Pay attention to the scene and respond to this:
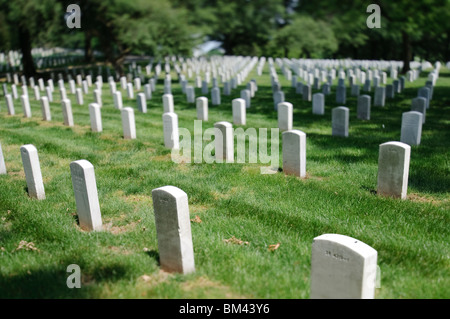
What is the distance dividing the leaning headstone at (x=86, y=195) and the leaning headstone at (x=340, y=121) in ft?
20.9

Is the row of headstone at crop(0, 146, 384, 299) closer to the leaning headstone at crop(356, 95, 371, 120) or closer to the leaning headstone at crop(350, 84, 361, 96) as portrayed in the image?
the leaning headstone at crop(356, 95, 371, 120)

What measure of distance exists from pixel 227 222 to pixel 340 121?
5456 millimetres

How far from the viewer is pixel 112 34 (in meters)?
24.2

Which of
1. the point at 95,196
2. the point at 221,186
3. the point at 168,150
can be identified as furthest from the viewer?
the point at 168,150

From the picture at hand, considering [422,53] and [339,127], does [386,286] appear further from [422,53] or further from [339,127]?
[422,53]

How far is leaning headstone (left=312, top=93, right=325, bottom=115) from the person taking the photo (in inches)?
511

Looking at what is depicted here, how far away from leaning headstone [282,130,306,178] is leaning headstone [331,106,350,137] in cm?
316

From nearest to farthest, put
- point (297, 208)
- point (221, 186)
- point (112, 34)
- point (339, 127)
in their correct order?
point (297, 208) → point (221, 186) → point (339, 127) → point (112, 34)

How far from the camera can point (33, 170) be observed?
6.17 metres

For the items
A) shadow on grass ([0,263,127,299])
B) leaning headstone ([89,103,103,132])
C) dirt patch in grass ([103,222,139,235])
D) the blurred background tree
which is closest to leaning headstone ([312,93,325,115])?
leaning headstone ([89,103,103,132])

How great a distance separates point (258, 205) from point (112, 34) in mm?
21548

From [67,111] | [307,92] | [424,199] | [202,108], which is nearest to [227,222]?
[424,199]
